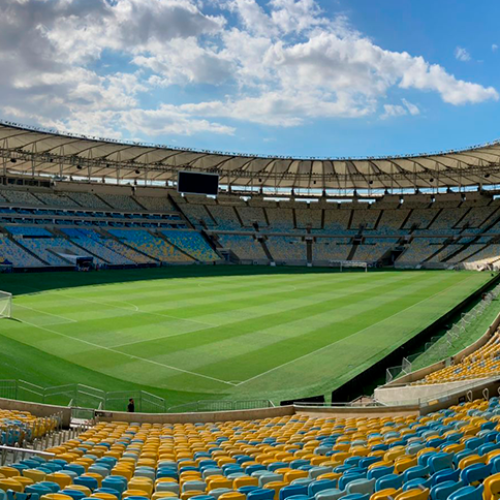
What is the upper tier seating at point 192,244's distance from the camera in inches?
2894

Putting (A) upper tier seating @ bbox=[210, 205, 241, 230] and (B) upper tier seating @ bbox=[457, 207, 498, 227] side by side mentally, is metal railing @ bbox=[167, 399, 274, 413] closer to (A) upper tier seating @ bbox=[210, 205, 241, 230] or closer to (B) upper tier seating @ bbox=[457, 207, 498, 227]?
(A) upper tier seating @ bbox=[210, 205, 241, 230]

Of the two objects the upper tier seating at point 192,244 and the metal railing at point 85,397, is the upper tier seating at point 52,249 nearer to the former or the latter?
the upper tier seating at point 192,244

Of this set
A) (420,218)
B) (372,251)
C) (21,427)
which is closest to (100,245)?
(372,251)

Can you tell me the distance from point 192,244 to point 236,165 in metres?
14.0

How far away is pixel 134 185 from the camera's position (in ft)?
267

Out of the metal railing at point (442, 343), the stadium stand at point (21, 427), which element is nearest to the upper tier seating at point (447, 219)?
the metal railing at point (442, 343)

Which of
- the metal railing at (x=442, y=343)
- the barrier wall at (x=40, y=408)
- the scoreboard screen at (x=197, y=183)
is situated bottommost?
the barrier wall at (x=40, y=408)

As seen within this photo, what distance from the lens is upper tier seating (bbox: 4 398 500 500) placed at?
5.17 m

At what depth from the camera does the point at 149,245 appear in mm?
69688

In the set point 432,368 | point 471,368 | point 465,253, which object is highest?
point 465,253

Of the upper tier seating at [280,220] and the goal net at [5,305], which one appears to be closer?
the goal net at [5,305]

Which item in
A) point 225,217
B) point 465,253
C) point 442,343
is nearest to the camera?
point 442,343

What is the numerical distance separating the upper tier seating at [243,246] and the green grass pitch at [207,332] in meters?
30.4

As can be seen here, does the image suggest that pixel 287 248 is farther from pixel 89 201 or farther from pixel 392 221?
pixel 89 201
